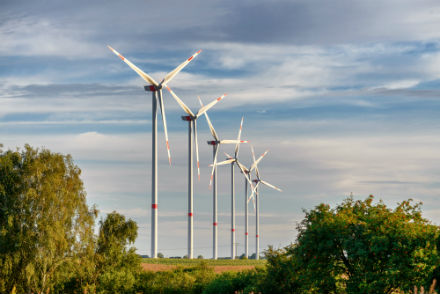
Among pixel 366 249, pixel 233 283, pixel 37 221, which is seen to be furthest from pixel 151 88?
pixel 366 249

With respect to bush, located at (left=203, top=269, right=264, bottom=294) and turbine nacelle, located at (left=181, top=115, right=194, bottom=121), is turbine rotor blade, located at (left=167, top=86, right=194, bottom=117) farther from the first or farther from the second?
bush, located at (left=203, top=269, right=264, bottom=294)

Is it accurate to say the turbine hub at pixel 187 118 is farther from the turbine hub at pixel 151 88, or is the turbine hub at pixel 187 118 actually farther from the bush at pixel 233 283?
the bush at pixel 233 283

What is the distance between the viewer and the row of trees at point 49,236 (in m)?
58.3

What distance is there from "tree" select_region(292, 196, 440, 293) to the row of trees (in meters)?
27.3

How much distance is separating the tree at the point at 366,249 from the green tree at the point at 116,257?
25.7m

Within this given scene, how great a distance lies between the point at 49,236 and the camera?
5800 cm

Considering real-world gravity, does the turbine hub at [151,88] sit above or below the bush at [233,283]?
above

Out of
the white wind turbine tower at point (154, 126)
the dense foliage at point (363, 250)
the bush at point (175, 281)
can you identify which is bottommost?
the bush at point (175, 281)

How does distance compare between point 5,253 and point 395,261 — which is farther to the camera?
point 5,253

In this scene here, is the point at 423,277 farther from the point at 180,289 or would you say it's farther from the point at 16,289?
the point at 16,289

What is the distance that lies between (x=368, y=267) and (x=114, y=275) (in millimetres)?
32293

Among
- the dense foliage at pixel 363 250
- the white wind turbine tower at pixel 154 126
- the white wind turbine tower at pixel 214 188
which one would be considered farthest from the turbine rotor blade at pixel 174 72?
the dense foliage at pixel 363 250

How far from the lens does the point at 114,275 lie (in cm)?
6166

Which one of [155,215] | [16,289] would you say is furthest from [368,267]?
[155,215]
